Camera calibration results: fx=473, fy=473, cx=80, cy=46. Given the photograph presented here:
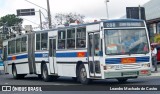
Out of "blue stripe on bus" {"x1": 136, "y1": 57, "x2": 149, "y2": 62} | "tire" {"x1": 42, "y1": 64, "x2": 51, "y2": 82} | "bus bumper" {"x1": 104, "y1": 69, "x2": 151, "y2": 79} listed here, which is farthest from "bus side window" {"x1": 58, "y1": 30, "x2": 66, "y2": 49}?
"blue stripe on bus" {"x1": 136, "y1": 57, "x2": 149, "y2": 62}

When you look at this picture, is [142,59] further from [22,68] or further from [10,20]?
[10,20]

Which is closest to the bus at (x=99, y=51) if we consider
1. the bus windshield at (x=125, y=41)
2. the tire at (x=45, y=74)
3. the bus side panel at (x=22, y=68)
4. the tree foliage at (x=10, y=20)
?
the bus windshield at (x=125, y=41)

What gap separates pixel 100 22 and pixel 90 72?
7.78 ft

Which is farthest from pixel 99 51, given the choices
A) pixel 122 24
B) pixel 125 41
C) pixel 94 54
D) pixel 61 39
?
pixel 61 39

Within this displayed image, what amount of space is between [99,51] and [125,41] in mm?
1230

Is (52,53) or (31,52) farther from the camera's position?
(31,52)

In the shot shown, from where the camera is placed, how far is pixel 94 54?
21.4m

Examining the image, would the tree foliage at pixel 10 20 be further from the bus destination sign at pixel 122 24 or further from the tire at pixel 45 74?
the bus destination sign at pixel 122 24

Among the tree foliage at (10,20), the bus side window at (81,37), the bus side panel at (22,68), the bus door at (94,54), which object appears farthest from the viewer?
the tree foliage at (10,20)

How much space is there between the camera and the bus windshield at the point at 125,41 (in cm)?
2072

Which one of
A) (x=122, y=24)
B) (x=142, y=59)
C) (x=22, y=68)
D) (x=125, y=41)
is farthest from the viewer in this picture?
(x=22, y=68)

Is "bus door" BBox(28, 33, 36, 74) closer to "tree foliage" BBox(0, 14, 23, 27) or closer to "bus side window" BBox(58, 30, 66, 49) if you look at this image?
"bus side window" BBox(58, 30, 66, 49)

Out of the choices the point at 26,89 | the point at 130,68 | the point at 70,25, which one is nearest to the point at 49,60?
the point at 70,25

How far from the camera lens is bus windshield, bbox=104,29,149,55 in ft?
68.0
